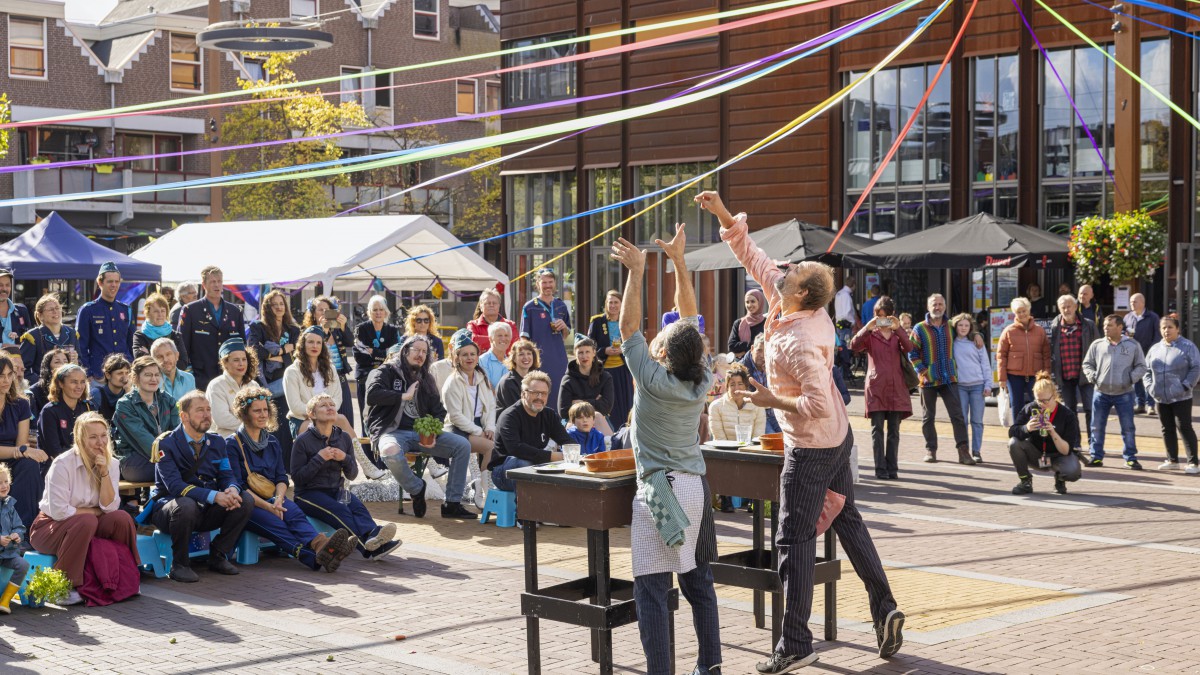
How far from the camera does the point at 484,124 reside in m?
55.6

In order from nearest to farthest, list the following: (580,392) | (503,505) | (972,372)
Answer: (503,505) → (580,392) → (972,372)

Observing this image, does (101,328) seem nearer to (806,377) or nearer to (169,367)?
(169,367)

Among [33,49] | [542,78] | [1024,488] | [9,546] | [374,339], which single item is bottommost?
[1024,488]

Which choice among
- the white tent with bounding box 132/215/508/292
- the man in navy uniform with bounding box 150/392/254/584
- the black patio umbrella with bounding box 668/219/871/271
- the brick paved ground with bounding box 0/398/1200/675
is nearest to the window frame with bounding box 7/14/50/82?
the white tent with bounding box 132/215/508/292

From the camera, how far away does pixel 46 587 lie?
8.48 metres

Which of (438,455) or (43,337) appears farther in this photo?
(43,337)

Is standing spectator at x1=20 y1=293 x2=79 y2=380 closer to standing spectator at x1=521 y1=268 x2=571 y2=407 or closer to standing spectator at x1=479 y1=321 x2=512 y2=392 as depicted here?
standing spectator at x1=479 y1=321 x2=512 y2=392

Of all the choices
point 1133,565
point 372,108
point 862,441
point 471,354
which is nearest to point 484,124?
point 372,108

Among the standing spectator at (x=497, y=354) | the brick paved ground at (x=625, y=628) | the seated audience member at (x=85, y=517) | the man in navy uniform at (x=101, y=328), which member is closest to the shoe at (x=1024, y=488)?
the brick paved ground at (x=625, y=628)

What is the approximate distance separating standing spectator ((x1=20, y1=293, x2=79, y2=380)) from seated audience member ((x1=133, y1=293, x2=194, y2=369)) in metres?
0.63

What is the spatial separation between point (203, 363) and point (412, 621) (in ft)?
21.8

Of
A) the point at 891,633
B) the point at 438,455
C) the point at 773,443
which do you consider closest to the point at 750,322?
the point at 438,455

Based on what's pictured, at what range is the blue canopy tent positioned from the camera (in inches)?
741

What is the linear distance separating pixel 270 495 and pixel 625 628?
3242 mm
